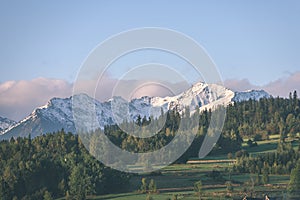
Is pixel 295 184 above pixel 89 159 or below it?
below

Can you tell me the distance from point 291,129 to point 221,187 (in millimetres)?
74693

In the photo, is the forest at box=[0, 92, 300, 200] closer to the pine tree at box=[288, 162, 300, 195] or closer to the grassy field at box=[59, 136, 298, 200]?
the grassy field at box=[59, 136, 298, 200]

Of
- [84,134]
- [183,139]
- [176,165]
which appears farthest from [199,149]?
[84,134]

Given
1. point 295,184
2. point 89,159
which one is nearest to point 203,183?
point 295,184

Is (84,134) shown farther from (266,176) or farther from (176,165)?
(266,176)

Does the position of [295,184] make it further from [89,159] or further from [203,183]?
[89,159]

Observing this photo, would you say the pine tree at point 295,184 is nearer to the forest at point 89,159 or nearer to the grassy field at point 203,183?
the grassy field at point 203,183

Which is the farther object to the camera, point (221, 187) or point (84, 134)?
point (84, 134)

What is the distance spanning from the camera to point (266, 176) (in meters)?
102

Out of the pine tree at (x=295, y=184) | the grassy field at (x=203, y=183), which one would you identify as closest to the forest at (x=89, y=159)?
A: the grassy field at (x=203, y=183)

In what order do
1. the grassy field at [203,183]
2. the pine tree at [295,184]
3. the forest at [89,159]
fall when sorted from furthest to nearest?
the forest at [89,159] < the pine tree at [295,184] < the grassy field at [203,183]

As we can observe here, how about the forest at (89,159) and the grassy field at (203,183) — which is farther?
the forest at (89,159)

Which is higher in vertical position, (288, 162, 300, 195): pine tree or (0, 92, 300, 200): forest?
(0, 92, 300, 200): forest

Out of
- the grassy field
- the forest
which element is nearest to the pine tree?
the grassy field
